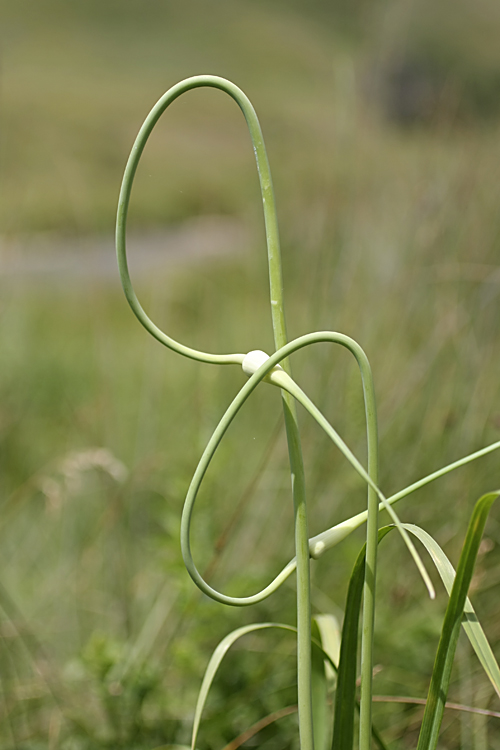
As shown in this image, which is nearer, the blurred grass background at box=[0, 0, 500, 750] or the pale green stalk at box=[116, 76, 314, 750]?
the pale green stalk at box=[116, 76, 314, 750]

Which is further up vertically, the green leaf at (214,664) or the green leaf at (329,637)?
the green leaf at (214,664)

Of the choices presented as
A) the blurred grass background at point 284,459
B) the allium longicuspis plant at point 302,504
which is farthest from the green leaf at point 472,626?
the blurred grass background at point 284,459

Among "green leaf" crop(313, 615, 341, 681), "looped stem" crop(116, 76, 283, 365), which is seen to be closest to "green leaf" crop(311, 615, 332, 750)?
"green leaf" crop(313, 615, 341, 681)

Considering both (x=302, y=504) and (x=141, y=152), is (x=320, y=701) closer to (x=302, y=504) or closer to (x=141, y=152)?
(x=302, y=504)

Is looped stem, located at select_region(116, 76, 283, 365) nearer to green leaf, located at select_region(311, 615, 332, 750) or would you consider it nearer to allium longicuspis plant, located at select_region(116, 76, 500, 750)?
allium longicuspis plant, located at select_region(116, 76, 500, 750)

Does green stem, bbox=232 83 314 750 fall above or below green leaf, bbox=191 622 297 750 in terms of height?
above

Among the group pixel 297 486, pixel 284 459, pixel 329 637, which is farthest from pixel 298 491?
pixel 284 459

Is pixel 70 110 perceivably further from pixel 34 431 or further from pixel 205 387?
pixel 205 387

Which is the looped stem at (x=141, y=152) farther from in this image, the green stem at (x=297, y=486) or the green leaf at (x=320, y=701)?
the green leaf at (x=320, y=701)
